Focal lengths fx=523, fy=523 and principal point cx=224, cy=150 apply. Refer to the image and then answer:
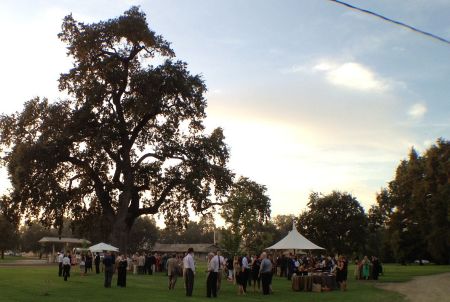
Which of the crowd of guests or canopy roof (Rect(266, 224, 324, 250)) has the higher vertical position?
canopy roof (Rect(266, 224, 324, 250))

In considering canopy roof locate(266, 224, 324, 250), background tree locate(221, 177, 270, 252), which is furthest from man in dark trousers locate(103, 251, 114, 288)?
background tree locate(221, 177, 270, 252)

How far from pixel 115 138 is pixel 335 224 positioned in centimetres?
3879

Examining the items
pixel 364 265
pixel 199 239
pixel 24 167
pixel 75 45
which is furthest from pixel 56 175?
pixel 199 239

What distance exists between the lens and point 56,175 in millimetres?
40062

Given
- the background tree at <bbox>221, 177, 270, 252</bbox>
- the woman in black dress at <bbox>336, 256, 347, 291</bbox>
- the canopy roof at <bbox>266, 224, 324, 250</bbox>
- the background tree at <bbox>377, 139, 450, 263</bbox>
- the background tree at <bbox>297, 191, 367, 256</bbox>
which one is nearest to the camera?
the woman in black dress at <bbox>336, 256, 347, 291</bbox>

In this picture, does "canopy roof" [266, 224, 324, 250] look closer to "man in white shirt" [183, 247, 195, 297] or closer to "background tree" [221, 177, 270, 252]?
"background tree" [221, 177, 270, 252]

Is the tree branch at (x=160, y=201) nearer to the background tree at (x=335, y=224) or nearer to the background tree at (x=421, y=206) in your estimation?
the background tree at (x=421, y=206)

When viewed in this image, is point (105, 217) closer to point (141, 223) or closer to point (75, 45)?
point (75, 45)

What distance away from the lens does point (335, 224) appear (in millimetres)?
69062

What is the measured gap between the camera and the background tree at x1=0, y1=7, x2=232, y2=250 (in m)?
38.6

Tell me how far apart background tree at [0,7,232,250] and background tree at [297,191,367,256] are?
2984cm

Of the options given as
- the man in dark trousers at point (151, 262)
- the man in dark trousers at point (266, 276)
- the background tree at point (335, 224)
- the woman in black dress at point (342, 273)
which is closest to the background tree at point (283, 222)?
the background tree at point (335, 224)

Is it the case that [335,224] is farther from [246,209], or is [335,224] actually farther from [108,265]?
[108,265]

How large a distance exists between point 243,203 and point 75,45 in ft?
74.4
